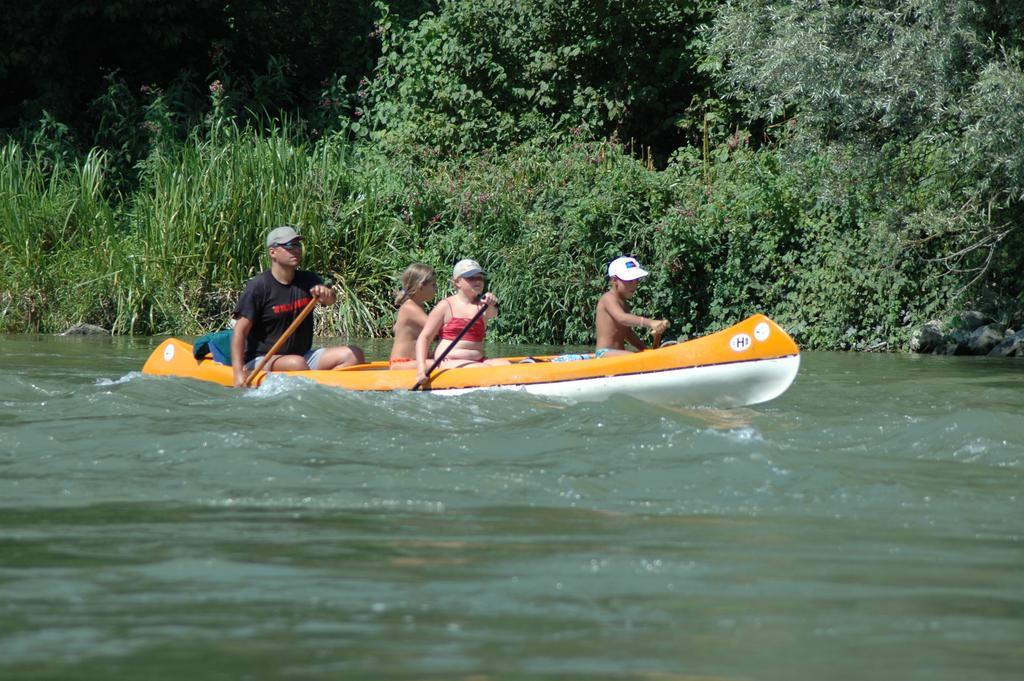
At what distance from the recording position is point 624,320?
31.6 ft

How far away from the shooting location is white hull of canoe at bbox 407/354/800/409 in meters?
8.69

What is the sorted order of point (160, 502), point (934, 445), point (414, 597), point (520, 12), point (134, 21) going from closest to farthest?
point (414, 597), point (160, 502), point (934, 445), point (520, 12), point (134, 21)

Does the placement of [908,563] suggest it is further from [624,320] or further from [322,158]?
[322,158]

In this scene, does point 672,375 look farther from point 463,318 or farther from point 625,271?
point 463,318

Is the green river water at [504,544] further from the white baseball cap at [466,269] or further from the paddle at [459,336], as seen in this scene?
the white baseball cap at [466,269]

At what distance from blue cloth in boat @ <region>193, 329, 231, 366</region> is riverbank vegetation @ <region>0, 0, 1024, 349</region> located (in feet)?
19.8

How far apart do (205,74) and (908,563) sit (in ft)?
70.5

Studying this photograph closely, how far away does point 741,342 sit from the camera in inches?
344

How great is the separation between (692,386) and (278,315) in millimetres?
2834

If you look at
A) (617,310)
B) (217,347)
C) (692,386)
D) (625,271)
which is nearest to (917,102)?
(625,271)

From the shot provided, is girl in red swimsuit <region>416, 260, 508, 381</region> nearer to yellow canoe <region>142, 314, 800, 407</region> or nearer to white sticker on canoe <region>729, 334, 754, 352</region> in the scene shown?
yellow canoe <region>142, 314, 800, 407</region>

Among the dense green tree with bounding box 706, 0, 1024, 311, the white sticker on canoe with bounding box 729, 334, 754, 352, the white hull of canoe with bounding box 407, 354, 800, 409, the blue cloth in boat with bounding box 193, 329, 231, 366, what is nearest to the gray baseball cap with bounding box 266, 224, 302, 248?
the blue cloth in boat with bounding box 193, 329, 231, 366

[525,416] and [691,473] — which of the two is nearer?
[691,473]

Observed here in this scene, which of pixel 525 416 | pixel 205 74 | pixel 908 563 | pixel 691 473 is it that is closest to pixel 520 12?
pixel 205 74
